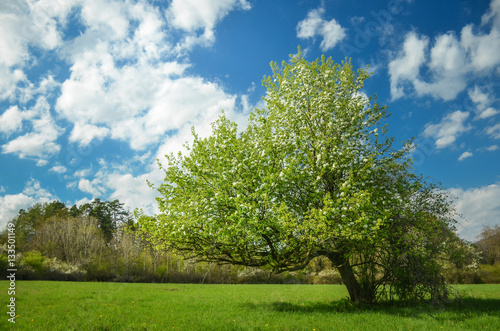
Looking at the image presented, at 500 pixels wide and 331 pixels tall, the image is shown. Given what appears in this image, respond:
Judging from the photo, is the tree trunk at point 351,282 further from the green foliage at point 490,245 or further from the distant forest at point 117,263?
the green foliage at point 490,245

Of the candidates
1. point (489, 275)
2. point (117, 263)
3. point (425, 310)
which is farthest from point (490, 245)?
point (117, 263)

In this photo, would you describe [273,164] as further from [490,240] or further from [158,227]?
[490,240]

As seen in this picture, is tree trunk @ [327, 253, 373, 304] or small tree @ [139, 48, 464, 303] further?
tree trunk @ [327, 253, 373, 304]

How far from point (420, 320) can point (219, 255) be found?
10.1 metres

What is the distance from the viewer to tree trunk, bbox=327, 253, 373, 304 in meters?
16.8

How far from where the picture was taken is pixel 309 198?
14.7 meters

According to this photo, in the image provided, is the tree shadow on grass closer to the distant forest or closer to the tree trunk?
the tree trunk

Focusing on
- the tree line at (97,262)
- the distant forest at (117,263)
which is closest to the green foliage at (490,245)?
the distant forest at (117,263)

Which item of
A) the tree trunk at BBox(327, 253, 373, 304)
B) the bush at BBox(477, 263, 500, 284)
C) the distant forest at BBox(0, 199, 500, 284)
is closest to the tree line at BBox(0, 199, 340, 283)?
the distant forest at BBox(0, 199, 500, 284)

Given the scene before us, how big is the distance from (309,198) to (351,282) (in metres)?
6.84

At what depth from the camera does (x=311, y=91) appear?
671 inches

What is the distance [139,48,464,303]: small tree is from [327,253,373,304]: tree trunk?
58 millimetres

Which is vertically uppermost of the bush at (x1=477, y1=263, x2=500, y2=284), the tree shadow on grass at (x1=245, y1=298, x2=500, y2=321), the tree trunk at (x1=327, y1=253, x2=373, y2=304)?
the tree trunk at (x1=327, y1=253, x2=373, y2=304)

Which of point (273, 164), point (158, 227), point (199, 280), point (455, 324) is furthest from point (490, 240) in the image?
point (158, 227)
